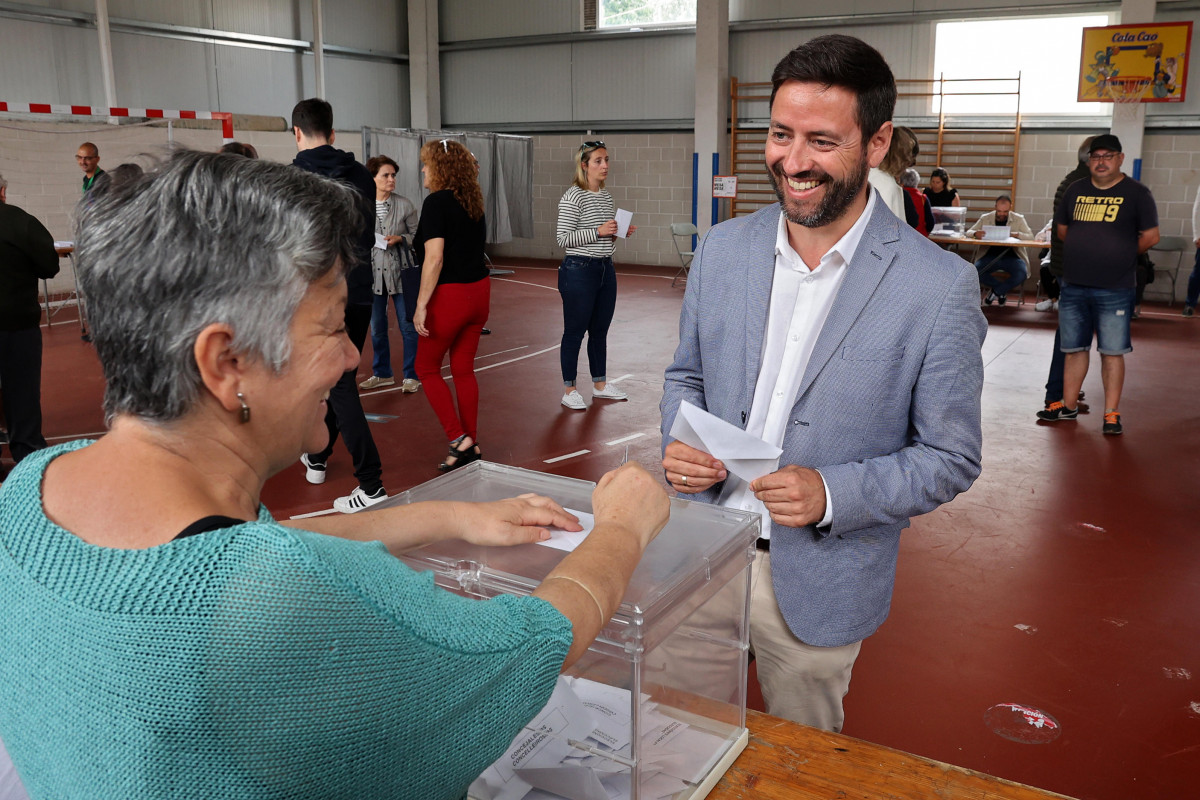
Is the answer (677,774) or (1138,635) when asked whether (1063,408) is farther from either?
(677,774)

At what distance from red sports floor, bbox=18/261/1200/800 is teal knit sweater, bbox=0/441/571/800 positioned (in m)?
2.32

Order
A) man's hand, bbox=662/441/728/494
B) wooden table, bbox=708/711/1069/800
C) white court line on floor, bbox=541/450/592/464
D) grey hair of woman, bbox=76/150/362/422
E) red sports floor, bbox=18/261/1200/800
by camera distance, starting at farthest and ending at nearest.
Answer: white court line on floor, bbox=541/450/592/464, red sports floor, bbox=18/261/1200/800, man's hand, bbox=662/441/728/494, wooden table, bbox=708/711/1069/800, grey hair of woman, bbox=76/150/362/422

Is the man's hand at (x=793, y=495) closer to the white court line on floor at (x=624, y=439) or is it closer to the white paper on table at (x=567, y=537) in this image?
the white paper on table at (x=567, y=537)

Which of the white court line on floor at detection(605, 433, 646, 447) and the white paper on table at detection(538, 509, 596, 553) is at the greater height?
the white paper on table at detection(538, 509, 596, 553)

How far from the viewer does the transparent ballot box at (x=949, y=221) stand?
9.70 m

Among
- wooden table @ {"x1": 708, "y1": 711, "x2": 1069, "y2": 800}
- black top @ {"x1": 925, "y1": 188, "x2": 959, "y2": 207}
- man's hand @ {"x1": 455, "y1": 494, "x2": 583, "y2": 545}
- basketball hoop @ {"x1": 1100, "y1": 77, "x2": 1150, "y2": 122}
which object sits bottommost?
wooden table @ {"x1": 708, "y1": 711, "x2": 1069, "y2": 800}

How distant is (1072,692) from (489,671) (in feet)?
9.27

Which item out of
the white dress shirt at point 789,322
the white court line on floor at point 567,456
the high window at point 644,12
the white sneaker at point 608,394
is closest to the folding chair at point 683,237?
the high window at point 644,12

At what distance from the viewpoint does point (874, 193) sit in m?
1.81

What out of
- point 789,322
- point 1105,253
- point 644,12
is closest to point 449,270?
point 789,322

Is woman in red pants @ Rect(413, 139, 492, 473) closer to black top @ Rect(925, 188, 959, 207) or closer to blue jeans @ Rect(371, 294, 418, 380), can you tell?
blue jeans @ Rect(371, 294, 418, 380)

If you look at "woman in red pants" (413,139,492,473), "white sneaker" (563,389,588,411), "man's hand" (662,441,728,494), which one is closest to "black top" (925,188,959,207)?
"white sneaker" (563,389,588,411)

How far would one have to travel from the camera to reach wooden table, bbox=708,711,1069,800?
122 cm

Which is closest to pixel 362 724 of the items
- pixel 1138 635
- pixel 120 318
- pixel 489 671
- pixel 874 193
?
pixel 489 671
